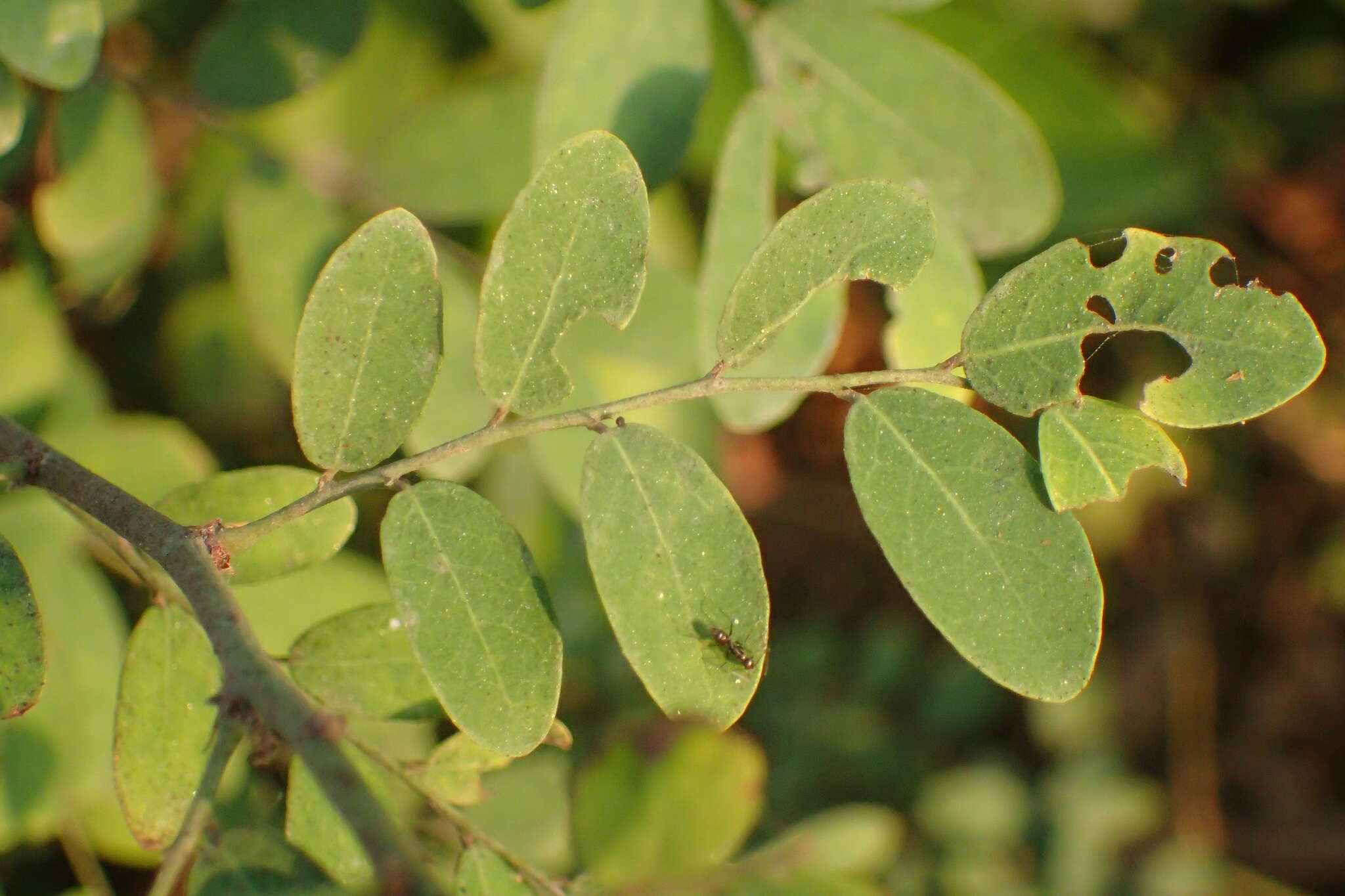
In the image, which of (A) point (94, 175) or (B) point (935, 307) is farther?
(A) point (94, 175)

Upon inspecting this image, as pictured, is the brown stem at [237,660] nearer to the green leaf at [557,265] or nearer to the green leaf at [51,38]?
the green leaf at [557,265]

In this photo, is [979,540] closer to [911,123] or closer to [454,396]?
[911,123]

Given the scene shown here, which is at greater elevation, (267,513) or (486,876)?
(267,513)

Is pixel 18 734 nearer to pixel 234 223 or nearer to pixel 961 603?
pixel 234 223

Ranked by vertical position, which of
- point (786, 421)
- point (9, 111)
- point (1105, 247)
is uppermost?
point (9, 111)

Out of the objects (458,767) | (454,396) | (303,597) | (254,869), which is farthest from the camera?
(303,597)

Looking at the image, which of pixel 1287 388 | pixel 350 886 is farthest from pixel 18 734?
pixel 1287 388

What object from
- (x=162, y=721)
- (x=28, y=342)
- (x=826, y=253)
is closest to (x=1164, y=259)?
(x=826, y=253)

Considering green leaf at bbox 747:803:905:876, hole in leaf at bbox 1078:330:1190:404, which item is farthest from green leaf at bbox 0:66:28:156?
hole in leaf at bbox 1078:330:1190:404
